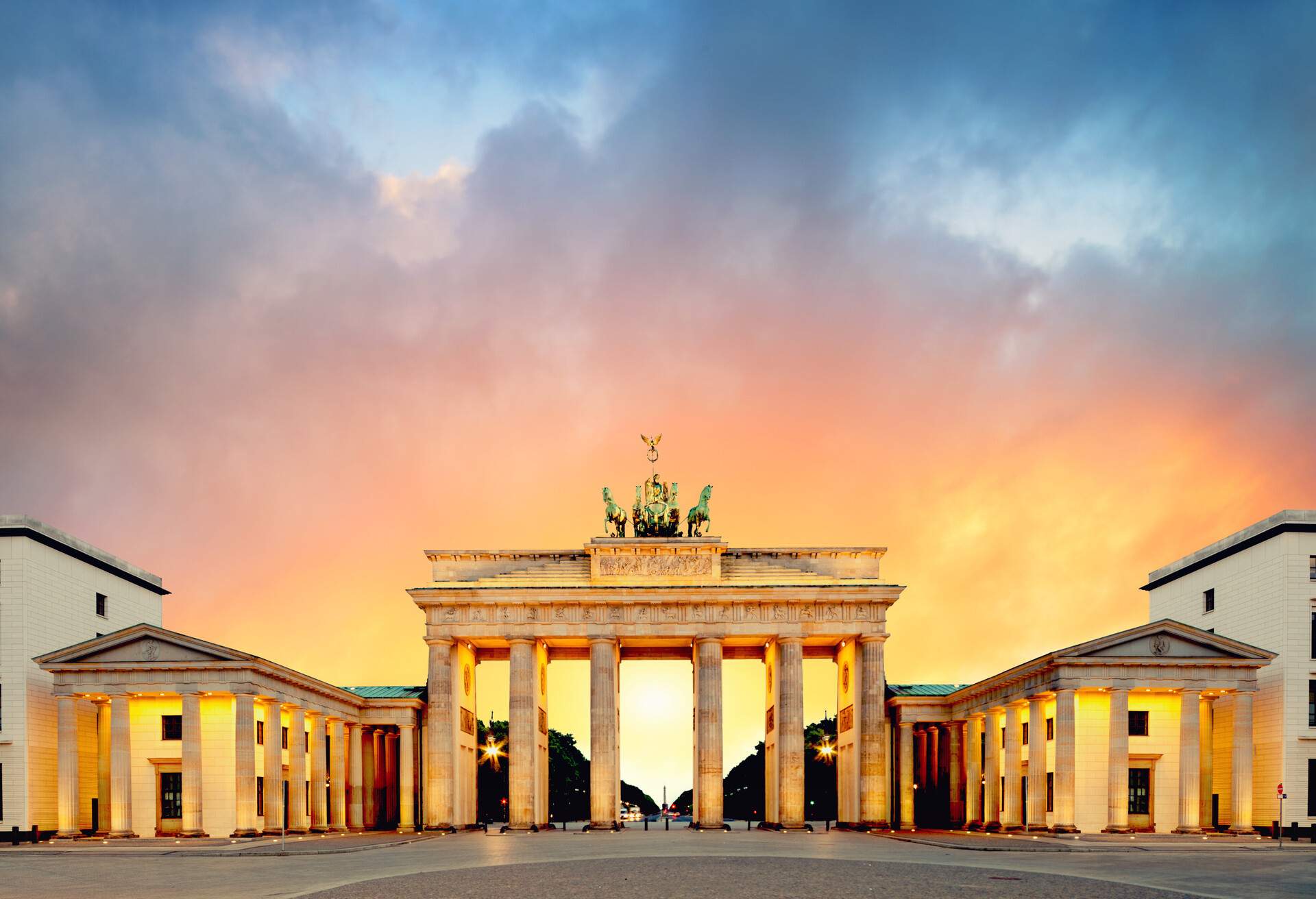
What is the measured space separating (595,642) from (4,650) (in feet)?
128

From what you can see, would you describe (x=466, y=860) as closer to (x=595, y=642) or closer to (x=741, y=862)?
(x=741, y=862)

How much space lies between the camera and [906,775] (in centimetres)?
9231

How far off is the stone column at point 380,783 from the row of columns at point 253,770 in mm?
2146

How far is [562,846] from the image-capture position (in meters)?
62.9

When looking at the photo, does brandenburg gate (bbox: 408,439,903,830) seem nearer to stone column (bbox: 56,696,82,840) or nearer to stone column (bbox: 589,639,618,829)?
stone column (bbox: 589,639,618,829)

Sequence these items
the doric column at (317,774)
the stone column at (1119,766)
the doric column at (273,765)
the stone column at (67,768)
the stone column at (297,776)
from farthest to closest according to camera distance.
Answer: the doric column at (317,774), the stone column at (297,776), the doric column at (273,765), the stone column at (67,768), the stone column at (1119,766)

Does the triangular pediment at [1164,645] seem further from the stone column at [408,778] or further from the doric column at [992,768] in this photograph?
the stone column at [408,778]

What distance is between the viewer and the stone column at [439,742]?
89.1m

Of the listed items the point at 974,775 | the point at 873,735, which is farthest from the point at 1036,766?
the point at 873,735

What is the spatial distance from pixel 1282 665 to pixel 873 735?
91.9 feet

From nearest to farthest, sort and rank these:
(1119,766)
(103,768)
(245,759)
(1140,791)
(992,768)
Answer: (1119,766) < (245,759) < (1140,791) < (103,768) < (992,768)

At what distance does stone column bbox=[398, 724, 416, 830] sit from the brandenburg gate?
1.28 meters

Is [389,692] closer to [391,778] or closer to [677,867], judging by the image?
[391,778]

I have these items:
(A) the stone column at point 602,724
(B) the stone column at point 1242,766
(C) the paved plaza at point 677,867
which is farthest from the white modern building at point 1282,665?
(A) the stone column at point 602,724
